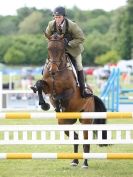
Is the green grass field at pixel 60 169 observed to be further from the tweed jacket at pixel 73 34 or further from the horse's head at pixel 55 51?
the tweed jacket at pixel 73 34

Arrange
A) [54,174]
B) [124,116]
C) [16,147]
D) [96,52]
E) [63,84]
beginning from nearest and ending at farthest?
[124,116], [54,174], [63,84], [16,147], [96,52]

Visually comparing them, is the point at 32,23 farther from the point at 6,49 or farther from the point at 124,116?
the point at 124,116

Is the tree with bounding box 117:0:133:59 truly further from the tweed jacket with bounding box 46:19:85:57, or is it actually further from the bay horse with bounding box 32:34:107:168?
the bay horse with bounding box 32:34:107:168

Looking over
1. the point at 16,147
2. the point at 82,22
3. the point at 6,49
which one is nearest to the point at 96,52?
the point at 6,49

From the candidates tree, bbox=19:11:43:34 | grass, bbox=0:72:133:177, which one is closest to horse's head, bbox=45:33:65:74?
grass, bbox=0:72:133:177

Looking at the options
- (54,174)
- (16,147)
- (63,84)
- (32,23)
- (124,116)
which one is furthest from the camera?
(32,23)

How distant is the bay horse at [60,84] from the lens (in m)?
8.47

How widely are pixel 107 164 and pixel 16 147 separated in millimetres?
2518

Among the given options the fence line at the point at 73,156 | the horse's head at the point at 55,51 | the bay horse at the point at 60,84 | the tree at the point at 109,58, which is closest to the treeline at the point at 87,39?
the tree at the point at 109,58

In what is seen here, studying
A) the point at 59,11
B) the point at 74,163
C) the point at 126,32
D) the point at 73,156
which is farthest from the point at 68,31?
A: the point at 126,32

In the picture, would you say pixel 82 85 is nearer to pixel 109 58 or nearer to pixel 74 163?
pixel 74 163

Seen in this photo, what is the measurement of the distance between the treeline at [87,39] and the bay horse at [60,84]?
2664 inches

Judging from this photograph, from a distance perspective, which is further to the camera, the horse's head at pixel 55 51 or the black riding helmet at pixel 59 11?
the black riding helmet at pixel 59 11

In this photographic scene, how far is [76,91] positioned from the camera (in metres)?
8.86
